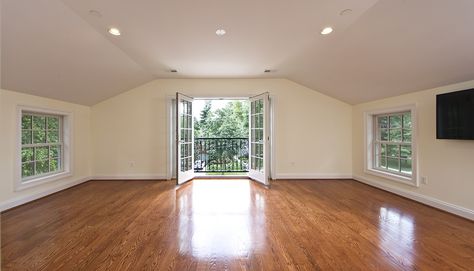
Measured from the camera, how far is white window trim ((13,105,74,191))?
10.5 ft

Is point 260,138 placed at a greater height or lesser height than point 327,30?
lesser

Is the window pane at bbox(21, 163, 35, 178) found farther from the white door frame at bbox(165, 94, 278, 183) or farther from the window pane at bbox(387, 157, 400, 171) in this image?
the window pane at bbox(387, 157, 400, 171)

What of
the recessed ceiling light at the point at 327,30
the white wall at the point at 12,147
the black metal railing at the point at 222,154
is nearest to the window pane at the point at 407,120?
the recessed ceiling light at the point at 327,30

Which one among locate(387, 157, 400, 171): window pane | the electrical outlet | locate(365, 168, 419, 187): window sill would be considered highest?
locate(387, 157, 400, 171): window pane

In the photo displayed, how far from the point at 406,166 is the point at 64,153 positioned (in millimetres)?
6522

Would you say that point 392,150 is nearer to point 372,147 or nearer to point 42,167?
point 372,147

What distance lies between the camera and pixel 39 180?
11.8ft

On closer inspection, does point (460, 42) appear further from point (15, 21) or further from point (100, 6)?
point (15, 21)

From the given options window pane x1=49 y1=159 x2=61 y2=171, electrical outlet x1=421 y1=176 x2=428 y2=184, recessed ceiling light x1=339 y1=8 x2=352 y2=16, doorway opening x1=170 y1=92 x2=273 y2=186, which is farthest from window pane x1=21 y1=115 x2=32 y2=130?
electrical outlet x1=421 y1=176 x2=428 y2=184

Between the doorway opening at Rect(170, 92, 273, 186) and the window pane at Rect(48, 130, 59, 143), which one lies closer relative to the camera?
the window pane at Rect(48, 130, 59, 143)

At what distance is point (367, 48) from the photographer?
287 centimetres

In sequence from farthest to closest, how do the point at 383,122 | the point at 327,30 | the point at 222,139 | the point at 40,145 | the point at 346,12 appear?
the point at 222,139, the point at 383,122, the point at 40,145, the point at 327,30, the point at 346,12

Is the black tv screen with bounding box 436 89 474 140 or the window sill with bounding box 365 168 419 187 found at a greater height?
the black tv screen with bounding box 436 89 474 140

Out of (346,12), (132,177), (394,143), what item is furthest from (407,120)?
(132,177)
